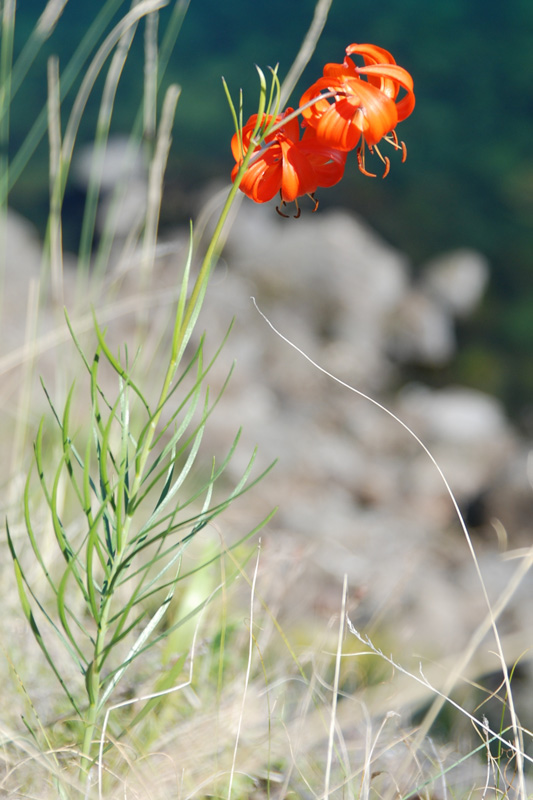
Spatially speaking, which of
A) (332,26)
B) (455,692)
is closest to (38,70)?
(332,26)

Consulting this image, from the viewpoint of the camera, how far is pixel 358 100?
0.48m

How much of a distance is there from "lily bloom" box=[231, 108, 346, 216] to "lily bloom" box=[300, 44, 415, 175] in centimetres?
2

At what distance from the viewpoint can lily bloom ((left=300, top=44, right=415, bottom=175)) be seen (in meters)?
0.49

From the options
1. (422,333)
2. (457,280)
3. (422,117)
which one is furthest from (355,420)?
(422,117)

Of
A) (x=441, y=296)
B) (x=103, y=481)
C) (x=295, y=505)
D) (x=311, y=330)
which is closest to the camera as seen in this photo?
(x=103, y=481)

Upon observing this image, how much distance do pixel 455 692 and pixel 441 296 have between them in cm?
383

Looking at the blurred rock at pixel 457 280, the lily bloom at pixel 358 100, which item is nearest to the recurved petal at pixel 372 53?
the lily bloom at pixel 358 100

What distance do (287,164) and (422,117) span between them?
739 cm

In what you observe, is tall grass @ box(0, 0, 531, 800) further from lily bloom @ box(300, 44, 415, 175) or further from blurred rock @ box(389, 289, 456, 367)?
blurred rock @ box(389, 289, 456, 367)

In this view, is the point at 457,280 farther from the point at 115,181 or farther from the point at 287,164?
the point at 287,164

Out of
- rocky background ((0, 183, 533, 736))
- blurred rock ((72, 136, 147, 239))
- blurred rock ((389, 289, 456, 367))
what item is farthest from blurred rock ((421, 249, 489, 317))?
blurred rock ((72, 136, 147, 239))

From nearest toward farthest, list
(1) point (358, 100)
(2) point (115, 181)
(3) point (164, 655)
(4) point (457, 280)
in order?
(1) point (358, 100)
(3) point (164, 655)
(4) point (457, 280)
(2) point (115, 181)

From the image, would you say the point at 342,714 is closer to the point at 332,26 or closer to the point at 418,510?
the point at 418,510

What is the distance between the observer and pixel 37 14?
289 inches
